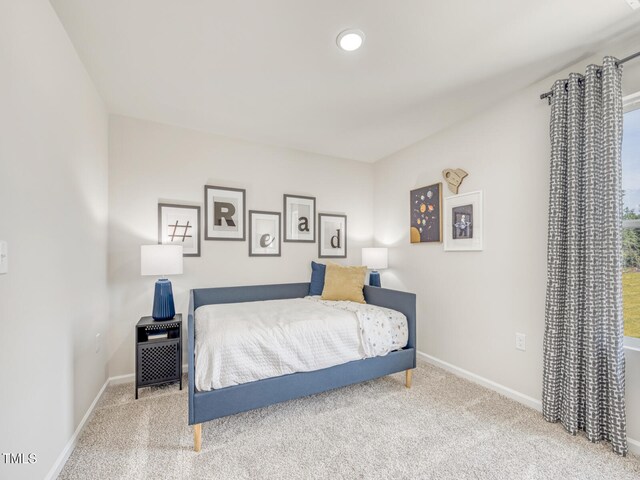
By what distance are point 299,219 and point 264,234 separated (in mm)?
465

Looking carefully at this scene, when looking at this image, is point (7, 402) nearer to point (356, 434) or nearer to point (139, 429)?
point (139, 429)

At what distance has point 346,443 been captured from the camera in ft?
5.86

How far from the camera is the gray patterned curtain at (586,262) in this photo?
5.54ft

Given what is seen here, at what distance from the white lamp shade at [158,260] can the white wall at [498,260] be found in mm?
2410

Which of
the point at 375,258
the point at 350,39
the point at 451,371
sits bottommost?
the point at 451,371

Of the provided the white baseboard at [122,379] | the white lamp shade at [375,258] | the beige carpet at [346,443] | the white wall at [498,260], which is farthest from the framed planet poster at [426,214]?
A: the white baseboard at [122,379]

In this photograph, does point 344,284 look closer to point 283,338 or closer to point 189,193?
point 283,338

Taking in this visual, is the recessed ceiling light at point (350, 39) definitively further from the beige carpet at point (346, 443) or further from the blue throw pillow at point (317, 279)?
the beige carpet at point (346, 443)

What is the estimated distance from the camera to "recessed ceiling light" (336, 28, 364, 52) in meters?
1.68

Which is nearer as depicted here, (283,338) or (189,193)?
(283,338)

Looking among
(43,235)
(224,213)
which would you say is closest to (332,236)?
(224,213)

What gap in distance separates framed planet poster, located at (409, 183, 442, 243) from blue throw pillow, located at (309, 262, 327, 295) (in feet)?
3.49

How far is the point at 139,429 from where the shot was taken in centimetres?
190

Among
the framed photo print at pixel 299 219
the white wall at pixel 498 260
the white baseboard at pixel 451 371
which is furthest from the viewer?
the framed photo print at pixel 299 219
